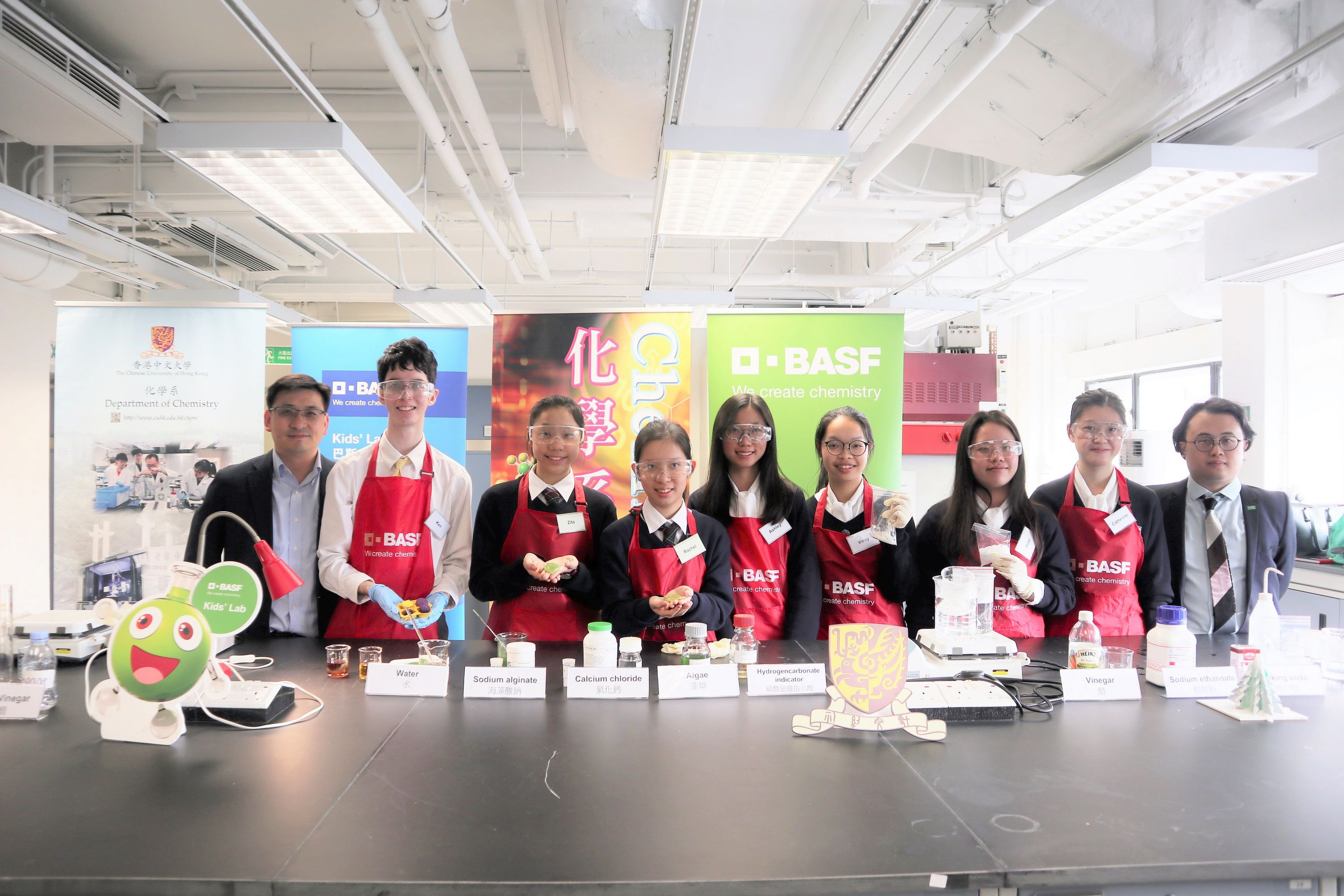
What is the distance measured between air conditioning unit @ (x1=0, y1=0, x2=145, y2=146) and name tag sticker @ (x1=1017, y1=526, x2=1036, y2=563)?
14.6 ft

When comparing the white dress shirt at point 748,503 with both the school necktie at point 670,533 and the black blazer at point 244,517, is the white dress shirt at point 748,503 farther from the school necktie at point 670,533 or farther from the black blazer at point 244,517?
the black blazer at point 244,517

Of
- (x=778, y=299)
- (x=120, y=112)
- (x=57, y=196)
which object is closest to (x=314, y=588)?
(x=120, y=112)

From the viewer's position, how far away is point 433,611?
236 centimetres

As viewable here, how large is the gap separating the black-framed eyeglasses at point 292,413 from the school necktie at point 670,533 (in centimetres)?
143

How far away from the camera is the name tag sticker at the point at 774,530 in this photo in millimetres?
2586

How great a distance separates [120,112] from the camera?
4145 millimetres

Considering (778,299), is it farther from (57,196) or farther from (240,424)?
(57,196)

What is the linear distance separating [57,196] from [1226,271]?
8.34m

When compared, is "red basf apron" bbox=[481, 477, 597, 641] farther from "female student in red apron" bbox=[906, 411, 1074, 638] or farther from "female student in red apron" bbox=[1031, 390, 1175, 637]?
"female student in red apron" bbox=[1031, 390, 1175, 637]

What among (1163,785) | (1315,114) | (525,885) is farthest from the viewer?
(1315,114)

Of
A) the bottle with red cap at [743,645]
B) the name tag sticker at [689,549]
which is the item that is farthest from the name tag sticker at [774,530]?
the bottle with red cap at [743,645]

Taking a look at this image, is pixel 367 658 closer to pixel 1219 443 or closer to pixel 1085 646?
pixel 1085 646

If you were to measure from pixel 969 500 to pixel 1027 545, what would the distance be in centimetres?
24

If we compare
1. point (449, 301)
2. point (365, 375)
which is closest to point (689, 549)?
point (365, 375)
